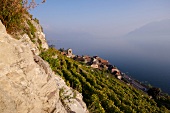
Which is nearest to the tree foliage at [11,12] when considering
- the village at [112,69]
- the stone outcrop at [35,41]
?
the stone outcrop at [35,41]

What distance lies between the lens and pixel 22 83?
339cm

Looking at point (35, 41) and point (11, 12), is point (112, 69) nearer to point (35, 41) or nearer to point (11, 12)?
point (35, 41)

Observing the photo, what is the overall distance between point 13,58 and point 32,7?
6.29 ft

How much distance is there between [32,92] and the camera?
350cm

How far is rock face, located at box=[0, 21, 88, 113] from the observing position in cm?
309

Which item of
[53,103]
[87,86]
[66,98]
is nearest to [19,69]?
[53,103]

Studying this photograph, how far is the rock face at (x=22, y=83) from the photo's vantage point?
309cm

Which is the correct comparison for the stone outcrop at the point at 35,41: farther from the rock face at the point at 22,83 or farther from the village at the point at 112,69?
the village at the point at 112,69

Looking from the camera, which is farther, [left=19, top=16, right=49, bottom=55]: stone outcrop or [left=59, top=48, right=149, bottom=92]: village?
[left=59, top=48, right=149, bottom=92]: village

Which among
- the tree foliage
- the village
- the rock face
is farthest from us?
the village

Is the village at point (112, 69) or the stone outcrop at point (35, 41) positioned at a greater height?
the stone outcrop at point (35, 41)

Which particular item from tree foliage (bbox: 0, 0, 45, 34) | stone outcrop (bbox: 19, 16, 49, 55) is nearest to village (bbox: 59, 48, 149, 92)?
stone outcrop (bbox: 19, 16, 49, 55)

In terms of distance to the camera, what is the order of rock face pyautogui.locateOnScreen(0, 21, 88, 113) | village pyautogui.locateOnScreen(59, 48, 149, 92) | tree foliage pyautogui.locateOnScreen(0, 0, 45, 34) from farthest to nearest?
village pyautogui.locateOnScreen(59, 48, 149, 92), tree foliage pyautogui.locateOnScreen(0, 0, 45, 34), rock face pyautogui.locateOnScreen(0, 21, 88, 113)

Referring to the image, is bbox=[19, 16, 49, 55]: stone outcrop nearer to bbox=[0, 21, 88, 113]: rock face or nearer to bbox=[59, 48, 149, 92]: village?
bbox=[0, 21, 88, 113]: rock face
